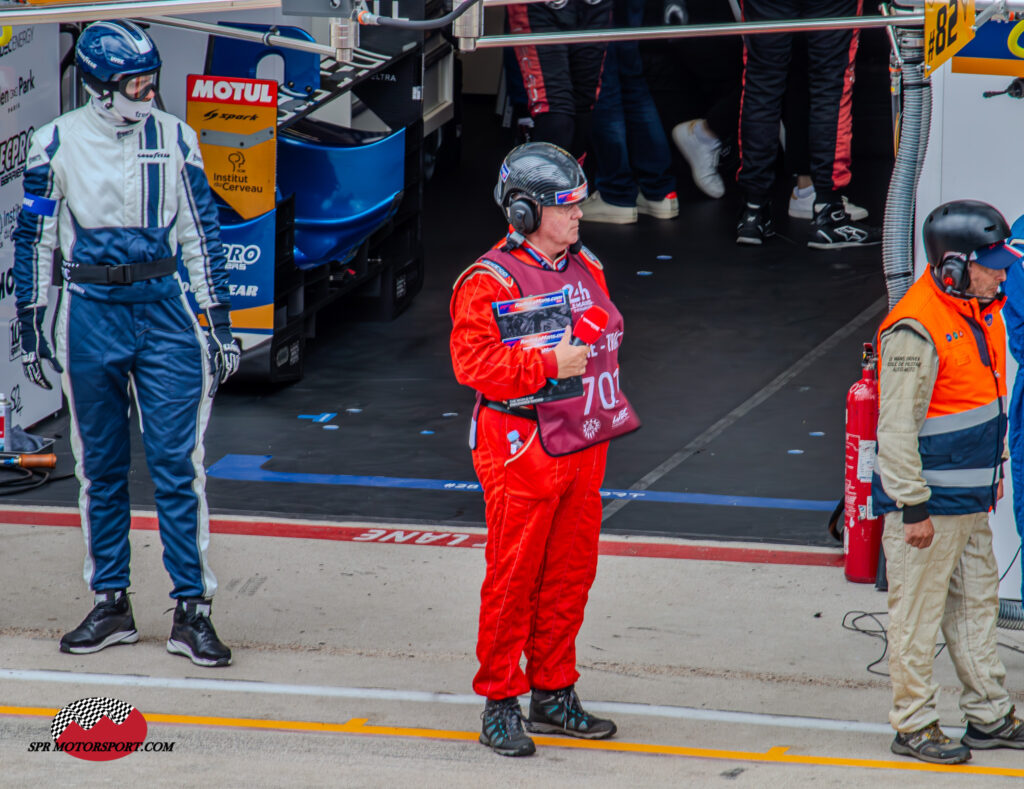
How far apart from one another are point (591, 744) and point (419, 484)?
2.82 m

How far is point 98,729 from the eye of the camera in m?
4.86

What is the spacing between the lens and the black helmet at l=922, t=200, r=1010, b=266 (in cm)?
444

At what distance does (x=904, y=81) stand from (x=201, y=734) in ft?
10.4

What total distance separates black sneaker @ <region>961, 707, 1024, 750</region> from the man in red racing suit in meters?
1.29

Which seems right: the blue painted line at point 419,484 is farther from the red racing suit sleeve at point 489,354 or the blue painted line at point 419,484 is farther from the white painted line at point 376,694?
the red racing suit sleeve at point 489,354

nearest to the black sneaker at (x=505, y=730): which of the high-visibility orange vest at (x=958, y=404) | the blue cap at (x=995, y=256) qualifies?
the high-visibility orange vest at (x=958, y=404)

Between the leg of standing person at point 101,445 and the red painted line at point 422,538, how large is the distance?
1209 mm

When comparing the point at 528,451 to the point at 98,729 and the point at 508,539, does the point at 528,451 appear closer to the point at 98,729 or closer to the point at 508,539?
the point at 508,539

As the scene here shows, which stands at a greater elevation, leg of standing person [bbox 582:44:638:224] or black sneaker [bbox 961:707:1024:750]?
leg of standing person [bbox 582:44:638:224]

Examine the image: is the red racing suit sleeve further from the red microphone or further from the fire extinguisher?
the fire extinguisher

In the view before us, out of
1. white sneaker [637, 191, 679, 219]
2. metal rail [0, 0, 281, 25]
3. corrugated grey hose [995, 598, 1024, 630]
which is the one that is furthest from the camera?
white sneaker [637, 191, 679, 219]

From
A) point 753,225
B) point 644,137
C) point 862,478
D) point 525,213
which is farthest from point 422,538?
point 644,137

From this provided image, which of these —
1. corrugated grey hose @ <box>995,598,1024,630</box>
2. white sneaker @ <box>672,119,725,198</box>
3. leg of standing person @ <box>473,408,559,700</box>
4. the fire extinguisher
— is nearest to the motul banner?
the fire extinguisher

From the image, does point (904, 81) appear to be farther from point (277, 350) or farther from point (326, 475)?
point (277, 350)
